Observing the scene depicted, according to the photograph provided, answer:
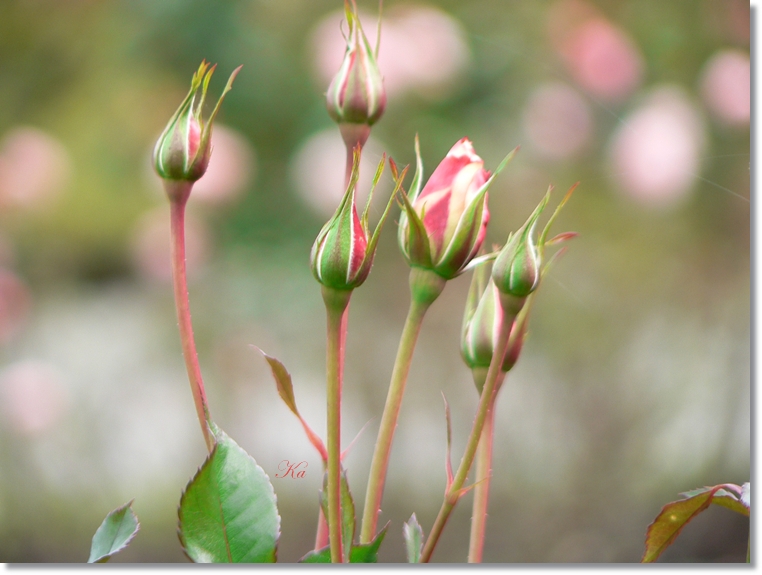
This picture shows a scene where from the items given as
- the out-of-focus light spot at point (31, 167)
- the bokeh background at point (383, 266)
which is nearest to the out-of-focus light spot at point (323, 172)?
the bokeh background at point (383, 266)

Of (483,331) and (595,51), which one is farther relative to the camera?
(595,51)

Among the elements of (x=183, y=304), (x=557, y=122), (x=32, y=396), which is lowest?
(x=32, y=396)

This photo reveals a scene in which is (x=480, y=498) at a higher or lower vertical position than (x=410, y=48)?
lower

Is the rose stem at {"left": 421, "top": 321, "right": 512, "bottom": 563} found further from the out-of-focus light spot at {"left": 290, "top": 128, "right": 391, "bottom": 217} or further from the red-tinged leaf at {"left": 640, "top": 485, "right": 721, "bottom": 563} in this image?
the out-of-focus light spot at {"left": 290, "top": 128, "right": 391, "bottom": 217}

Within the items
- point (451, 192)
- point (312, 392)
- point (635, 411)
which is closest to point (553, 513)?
point (635, 411)

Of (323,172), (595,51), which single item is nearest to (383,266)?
(323,172)

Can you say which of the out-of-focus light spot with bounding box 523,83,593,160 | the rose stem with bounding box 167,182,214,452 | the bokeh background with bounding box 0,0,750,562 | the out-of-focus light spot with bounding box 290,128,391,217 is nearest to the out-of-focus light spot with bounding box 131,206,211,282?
the bokeh background with bounding box 0,0,750,562

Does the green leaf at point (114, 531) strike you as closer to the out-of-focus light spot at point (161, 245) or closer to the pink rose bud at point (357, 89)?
the pink rose bud at point (357, 89)

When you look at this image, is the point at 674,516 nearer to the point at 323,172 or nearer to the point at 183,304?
the point at 183,304
